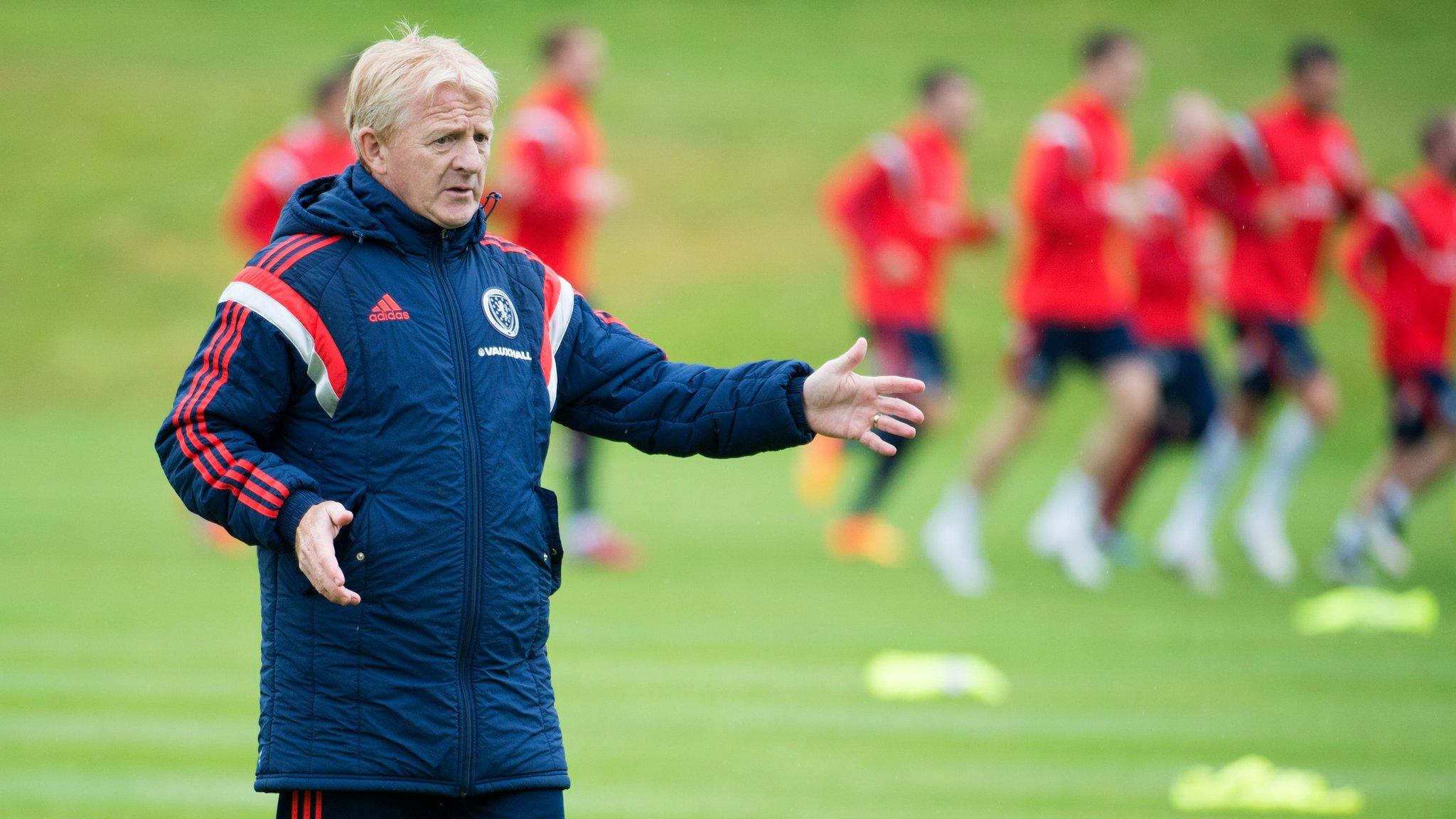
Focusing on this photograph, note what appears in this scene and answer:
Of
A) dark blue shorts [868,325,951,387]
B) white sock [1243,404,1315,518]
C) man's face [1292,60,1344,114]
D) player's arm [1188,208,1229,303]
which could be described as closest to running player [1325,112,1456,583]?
white sock [1243,404,1315,518]

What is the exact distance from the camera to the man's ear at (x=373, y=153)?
3635mm

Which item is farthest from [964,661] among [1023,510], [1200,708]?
[1023,510]

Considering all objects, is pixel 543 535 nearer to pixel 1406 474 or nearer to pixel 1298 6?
pixel 1406 474

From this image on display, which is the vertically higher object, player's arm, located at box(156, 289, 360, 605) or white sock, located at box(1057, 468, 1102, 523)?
white sock, located at box(1057, 468, 1102, 523)

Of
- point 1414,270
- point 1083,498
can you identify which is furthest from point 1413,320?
point 1083,498

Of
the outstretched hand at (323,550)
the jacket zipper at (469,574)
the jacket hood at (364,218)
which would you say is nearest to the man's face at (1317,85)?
the jacket hood at (364,218)

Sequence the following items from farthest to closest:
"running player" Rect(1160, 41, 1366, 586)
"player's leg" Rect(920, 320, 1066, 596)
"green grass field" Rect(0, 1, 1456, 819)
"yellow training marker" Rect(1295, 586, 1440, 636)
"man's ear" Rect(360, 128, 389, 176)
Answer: "running player" Rect(1160, 41, 1366, 586)
"player's leg" Rect(920, 320, 1066, 596)
"yellow training marker" Rect(1295, 586, 1440, 636)
"green grass field" Rect(0, 1, 1456, 819)
"man's ear" Rect(360, 128, 389, 176)

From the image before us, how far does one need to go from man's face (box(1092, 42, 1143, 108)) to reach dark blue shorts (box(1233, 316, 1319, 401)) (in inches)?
64.3

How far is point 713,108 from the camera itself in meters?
30.4

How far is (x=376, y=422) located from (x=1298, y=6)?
32098mm

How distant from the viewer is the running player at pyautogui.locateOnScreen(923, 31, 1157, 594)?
1087 cm

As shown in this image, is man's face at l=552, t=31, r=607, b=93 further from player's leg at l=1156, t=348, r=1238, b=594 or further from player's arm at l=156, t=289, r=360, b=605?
player's arm at l=156, t=289, r=360, b=605

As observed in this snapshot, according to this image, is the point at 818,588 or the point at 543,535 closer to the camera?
the point at 543,535

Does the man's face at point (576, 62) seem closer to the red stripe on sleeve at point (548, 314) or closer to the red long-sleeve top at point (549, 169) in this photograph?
the red long-sleeve top at point (549, 169)
